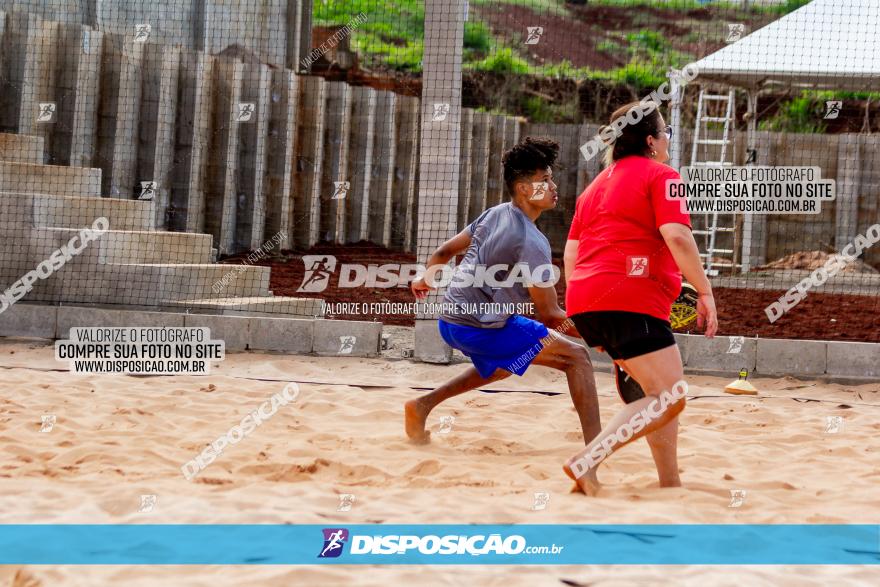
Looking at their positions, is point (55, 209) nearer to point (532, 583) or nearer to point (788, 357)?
point (788, 357)

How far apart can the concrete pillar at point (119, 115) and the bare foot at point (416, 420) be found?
6674 mm

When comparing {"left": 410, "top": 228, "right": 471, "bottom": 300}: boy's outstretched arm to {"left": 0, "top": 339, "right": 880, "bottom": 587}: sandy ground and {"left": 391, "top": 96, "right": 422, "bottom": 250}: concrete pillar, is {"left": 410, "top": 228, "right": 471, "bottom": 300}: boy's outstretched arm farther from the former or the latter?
{"left": 391, "top": 96, "right": 422, "bottom": 250}: concrete pillar

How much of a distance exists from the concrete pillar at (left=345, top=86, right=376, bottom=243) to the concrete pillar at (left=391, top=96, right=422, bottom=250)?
552 millimetres

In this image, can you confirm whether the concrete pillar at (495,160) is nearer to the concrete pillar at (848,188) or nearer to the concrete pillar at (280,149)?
the concrete pillar at (280,149)

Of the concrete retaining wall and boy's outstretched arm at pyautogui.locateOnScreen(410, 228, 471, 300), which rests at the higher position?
boy's outstretched arm at pyautogui.locateOnScreen(410, 228, 471, 300)

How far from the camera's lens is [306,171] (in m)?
11.8

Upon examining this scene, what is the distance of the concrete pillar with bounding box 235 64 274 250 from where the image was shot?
1119 cm

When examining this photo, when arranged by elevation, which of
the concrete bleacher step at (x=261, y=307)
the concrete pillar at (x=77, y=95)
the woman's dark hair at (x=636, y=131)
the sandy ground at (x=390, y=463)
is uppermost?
the concrete pillar at (x=77, y=95)

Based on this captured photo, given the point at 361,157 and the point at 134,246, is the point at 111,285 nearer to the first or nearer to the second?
the point at 134,246

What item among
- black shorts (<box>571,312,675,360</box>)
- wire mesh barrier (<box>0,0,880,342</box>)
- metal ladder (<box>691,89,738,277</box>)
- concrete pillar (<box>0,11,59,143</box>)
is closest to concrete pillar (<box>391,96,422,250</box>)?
wire mesh barrier (<box>0,0,880,342</box>)

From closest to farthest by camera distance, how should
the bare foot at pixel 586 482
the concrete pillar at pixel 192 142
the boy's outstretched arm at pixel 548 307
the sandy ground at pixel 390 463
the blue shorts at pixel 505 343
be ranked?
the sandy ground at pixel 390 463 → the bare foot at pixel 586 482 → the boy's outstretched arm at pixel 548 307 → the blue shorts at pixel 505 343 → the concrete pillar at pixel 192 142

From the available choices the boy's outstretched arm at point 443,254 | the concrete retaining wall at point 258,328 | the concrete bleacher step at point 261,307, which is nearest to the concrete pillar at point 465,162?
the concrete bleacher step at point 261,307

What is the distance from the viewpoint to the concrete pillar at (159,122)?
418 inches

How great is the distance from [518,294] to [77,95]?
24.1ft
